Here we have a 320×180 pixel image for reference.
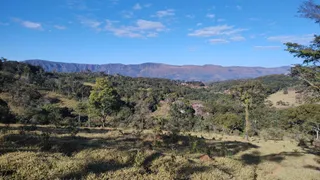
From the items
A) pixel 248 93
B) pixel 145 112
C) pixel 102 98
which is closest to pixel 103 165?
pixel 102 98

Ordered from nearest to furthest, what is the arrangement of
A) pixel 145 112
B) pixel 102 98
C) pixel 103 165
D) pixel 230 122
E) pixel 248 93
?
pixel 103 165, pixel 102 98, pixel 248 93, pixel 230 122, pixel 145 112

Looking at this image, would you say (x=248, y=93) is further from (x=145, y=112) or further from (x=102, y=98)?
(x=145, y=112)

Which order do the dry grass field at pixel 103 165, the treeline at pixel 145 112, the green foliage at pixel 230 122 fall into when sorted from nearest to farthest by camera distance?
the dry grass field at pixel 103 165 < the treeline at pixel 145 112 < the green foliage at pixel 230 122

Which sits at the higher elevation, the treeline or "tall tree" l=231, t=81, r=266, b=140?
"tall tree" l=231, t=81, r=266, b=140

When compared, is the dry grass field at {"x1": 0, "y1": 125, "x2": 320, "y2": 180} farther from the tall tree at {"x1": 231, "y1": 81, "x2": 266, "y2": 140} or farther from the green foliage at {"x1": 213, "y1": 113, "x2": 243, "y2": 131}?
the green foliage at {"x1": 213, "y1": 113, "x2": 243, "y2": 131}

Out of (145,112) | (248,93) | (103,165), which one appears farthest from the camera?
(145,112)

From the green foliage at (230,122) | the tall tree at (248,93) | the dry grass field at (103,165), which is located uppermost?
the tall tree at (248,93)

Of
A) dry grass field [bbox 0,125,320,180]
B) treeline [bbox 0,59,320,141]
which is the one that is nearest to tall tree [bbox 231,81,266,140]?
treeline [bbox 0,59,320,141]

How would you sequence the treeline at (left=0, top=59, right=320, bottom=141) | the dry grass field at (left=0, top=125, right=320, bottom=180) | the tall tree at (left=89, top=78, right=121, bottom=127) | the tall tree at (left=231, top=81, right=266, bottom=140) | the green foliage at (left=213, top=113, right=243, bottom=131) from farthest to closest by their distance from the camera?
the green foliage at (left=213, top=113, right=243, bottom=131) → the tall tree at (left=231, top=81, right=266, bottom=140) → the treeline at (left=0, top=59, right=320, bottom=141) → the tall tree at (left=89, top=78, right=121, bottom=127) → the dry grass field at (left=0, top=125, right=320, bottom=180)

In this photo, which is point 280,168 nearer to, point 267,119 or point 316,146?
point 316,146

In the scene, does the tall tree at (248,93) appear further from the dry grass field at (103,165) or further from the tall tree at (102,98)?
the dry grass field at (103,165)

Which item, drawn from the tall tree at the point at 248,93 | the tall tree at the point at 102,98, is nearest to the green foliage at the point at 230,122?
the tall tree at the point at 248,93
